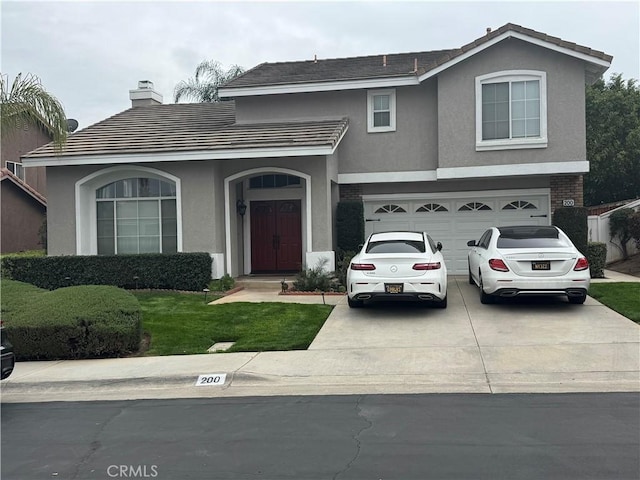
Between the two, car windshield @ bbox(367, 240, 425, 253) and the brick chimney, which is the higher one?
the brick chimney

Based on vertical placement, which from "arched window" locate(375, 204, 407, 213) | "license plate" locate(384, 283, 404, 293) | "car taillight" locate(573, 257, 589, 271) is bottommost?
"license plate" locate(384, 283, 404, 293)

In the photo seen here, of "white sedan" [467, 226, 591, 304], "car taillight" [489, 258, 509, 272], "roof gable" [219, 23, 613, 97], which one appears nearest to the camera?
"white sedan" [467, 226, 591, 304]

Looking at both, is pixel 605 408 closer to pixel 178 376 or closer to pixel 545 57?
pixel 178 376

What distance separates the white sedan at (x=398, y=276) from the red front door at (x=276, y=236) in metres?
6.64

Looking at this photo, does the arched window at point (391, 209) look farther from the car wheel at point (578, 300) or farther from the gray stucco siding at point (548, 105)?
the car wheel at point (578, 300)

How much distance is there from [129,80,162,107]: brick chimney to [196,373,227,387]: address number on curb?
1681cm

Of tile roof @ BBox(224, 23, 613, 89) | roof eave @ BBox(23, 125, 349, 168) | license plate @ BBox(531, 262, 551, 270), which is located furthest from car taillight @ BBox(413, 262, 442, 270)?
tile roof @ BBox(224, 23, 613, 89)

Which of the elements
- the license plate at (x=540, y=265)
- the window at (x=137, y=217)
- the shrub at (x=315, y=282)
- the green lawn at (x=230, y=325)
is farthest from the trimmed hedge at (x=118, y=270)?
the license plate at (x=540, y=265)

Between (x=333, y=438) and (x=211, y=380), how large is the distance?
280 cm

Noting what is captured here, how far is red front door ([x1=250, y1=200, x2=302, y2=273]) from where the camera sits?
59.2 feet

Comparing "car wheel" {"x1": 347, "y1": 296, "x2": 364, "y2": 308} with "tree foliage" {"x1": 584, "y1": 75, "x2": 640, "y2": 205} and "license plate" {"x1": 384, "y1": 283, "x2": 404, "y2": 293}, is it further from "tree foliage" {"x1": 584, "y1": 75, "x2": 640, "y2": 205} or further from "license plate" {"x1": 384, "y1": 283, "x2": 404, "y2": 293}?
"tree foliage" {"x1": 584, "y1": 75, "x2": 640, "y2": 205}

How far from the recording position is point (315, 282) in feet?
47.6

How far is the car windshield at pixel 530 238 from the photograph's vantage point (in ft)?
37.6

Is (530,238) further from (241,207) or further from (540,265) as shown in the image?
(241,207)
